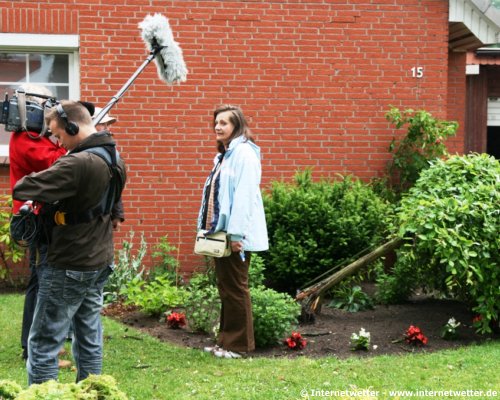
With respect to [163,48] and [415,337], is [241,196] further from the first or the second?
[415,337]

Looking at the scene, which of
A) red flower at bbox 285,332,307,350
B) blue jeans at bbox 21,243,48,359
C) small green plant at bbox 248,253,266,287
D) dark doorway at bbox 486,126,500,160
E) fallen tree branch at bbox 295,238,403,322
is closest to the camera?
blue jeans at bbox 21,243,48,359

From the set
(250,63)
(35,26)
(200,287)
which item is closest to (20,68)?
(35,26)

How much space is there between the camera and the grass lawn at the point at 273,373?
18.4 feet

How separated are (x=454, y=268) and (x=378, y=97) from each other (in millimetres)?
3625

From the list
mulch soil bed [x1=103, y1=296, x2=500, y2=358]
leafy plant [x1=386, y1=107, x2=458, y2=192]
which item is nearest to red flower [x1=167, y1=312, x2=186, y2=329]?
mulch soil bed [x1=103, y1=296, x2=500, y2=358]

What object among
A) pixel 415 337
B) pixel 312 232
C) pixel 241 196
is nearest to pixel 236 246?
pixel 241 196

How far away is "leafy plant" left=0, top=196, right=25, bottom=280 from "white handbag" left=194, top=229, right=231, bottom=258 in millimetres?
3574

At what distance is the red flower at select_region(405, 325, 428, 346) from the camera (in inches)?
280

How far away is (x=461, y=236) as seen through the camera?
719 centimetres

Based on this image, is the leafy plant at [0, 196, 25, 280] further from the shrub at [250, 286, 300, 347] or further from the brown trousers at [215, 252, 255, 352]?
the brown trousers at [215, 252, 255, 352]

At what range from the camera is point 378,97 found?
10.2m

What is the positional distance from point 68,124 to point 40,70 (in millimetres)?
5291

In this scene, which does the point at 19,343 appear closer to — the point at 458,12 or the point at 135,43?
the point at 135,43

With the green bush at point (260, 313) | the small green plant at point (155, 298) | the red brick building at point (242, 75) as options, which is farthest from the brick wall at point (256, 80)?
the green bush at point (260, 313)
